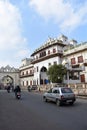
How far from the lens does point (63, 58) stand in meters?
52.3

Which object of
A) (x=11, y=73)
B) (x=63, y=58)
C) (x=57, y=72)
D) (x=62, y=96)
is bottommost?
(x=62, y=96)

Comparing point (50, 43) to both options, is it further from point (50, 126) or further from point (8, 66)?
point (50, 126)

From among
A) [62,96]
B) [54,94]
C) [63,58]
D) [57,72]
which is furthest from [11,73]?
[62,96]

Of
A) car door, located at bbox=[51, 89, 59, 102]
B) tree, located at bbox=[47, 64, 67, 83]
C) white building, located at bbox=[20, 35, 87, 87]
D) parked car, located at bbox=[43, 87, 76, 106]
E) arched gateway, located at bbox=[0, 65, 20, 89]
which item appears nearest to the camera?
parked car, located at bbox=[43, 87, 76, 106]

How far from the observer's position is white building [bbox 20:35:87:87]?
44037 mm

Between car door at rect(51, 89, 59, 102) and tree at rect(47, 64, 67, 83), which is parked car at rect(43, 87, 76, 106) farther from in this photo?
tree at rect(47, 64, 67, 83)

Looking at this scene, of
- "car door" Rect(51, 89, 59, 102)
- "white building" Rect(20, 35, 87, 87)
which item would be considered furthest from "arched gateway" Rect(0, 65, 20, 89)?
"car door" Rect(51, 89, 59, 102)

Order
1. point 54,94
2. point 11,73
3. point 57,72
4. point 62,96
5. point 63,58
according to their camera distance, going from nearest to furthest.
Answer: point 62,96
point 54,94
point 57,72
point 63,58
point 11,73

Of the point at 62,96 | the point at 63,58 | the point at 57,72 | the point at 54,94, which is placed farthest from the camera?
the point at 63,58

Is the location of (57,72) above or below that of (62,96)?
above

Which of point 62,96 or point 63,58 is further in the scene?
point 63,58

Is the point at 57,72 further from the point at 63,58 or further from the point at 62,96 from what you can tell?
the point at 62,96

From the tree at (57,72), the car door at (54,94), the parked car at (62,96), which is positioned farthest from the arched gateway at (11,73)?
the parked car at (62,96)

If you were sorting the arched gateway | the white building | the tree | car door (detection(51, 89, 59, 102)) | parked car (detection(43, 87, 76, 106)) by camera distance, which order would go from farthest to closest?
the arched gateway < the white building < the tree < car door (detection(51, 89, 59, 102)) < parked car (detection(43, 87, 76, 106))
